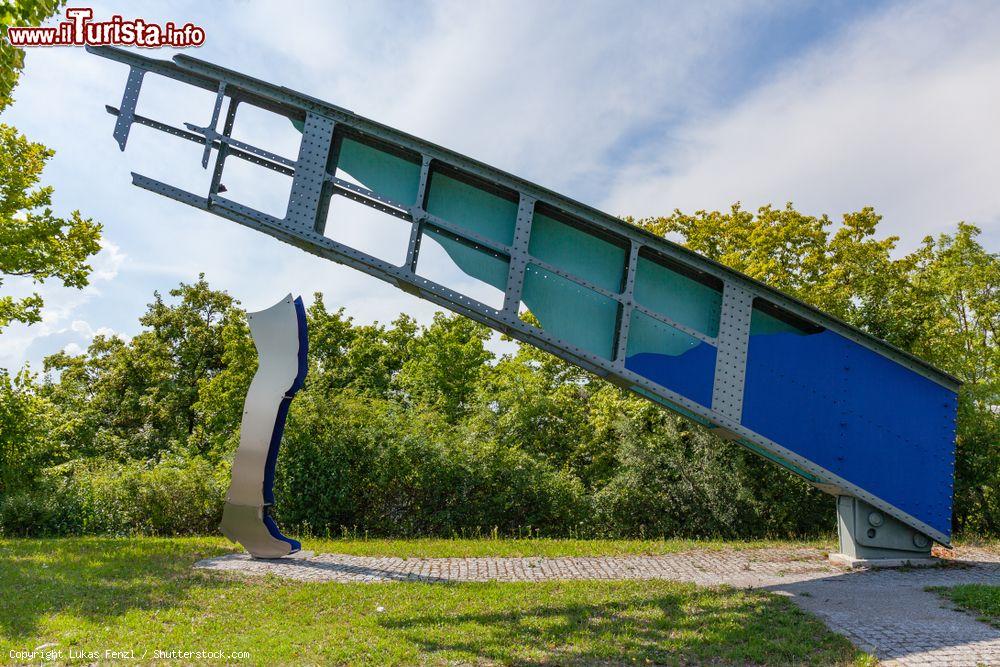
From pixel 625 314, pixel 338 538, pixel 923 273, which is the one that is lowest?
pixel 338 538

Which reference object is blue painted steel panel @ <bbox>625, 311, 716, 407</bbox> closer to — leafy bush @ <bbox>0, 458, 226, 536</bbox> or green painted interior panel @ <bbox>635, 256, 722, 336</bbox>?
green painted interior panel @ <bbox>635, 256, 722, 336</bbox>

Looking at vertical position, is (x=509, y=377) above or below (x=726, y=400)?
above

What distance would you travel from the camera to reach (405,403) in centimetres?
2609

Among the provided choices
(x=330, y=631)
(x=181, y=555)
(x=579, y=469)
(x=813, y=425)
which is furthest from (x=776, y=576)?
(x=579, y=469)

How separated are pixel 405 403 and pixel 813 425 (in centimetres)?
1860

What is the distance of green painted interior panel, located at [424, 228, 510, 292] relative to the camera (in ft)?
31.2

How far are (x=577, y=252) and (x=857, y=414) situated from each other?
16.5ft

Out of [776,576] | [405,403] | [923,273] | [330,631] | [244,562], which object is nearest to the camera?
[330,631]

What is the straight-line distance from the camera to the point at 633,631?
646 centimetres

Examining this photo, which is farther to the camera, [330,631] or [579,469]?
[579,469]

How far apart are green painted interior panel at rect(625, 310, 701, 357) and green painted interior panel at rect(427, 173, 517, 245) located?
91.2 inches

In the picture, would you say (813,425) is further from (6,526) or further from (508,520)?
(6,526)

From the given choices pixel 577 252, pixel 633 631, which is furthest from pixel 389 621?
pixel 577 252

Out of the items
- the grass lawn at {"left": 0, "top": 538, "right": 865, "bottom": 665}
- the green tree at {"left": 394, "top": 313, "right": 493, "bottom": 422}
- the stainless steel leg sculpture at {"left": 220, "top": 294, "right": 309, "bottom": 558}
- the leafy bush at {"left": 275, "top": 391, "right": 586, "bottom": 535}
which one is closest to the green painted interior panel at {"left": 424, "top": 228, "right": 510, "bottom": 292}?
the stainless steel leg sculpture at {"left": 220, "top": 294, "right": 309, "bottom": 558}
